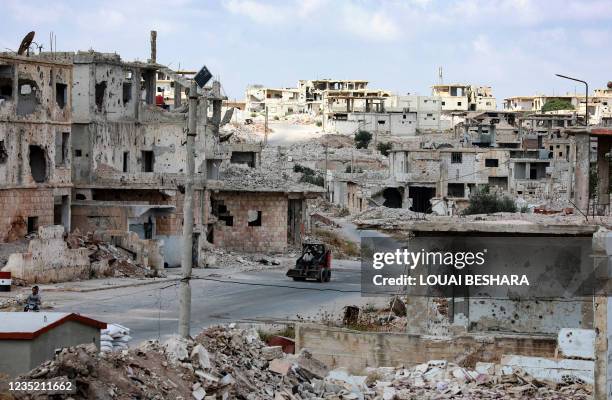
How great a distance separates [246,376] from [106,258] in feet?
60.4

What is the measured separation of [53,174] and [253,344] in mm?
19579

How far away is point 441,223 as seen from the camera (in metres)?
23.8

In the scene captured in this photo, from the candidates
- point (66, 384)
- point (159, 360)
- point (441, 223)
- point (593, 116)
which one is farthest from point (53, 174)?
point (593, 116)

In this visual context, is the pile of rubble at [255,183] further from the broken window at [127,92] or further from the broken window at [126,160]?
the broken window at [127,92]

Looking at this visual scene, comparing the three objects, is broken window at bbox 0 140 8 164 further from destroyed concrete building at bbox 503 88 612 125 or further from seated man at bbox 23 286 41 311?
destroyed concrete building at bbox 503 88 612 125

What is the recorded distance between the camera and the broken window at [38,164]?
1500 inches

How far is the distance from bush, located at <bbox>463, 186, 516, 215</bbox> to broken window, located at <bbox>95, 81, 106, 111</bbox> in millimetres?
24090

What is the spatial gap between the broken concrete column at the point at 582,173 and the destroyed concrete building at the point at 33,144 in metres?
15.1

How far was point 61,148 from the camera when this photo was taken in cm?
3903

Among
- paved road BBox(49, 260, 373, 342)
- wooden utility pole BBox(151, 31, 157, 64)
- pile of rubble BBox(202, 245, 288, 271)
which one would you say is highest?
wooden utility pole BBox(151, 31, 157, 64)

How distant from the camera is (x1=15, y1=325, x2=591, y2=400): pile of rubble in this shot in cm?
1486

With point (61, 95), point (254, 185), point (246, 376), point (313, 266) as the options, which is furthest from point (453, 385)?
point (254, 185)

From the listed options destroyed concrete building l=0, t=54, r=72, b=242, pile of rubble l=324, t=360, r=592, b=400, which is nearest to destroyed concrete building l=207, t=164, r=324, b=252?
destroyed concrete building l=0, t=54, r=72, b=242

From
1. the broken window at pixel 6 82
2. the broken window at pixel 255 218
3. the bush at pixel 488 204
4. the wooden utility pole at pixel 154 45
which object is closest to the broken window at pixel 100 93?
the wooden utility pole at pixel 154 45
